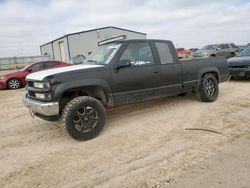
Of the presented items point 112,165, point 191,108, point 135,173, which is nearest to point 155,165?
point 135,173

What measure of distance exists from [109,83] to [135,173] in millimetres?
2204

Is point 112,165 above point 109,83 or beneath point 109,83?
beneath

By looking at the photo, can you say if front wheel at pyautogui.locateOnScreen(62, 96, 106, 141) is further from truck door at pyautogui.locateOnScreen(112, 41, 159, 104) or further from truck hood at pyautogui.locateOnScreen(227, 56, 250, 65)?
truck hood at pyautogui.locateOnScreen(227, 56, 250, 65)

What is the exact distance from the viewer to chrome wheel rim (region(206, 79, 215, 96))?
→ 7219mm

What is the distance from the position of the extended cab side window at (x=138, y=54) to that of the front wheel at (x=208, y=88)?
1936 millimetres

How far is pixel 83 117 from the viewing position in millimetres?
4863

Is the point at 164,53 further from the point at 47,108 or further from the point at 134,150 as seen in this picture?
the point at 47,108

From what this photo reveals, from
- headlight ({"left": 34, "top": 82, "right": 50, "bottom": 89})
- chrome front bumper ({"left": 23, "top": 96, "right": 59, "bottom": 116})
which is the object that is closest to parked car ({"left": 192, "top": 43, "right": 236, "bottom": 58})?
headlight ({"left": 34, "top": 82, "right": 50, "bottom": 89})

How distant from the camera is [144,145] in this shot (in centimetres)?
445

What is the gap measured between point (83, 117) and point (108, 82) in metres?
0.89

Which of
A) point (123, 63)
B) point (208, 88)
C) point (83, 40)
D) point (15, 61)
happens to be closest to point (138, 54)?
point (123, 63)

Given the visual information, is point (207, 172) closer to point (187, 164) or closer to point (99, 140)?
point (187, 164)

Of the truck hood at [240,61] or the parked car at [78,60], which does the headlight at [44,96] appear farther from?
the truck hood at [240,61]

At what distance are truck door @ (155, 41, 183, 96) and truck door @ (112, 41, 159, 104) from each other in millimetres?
202
